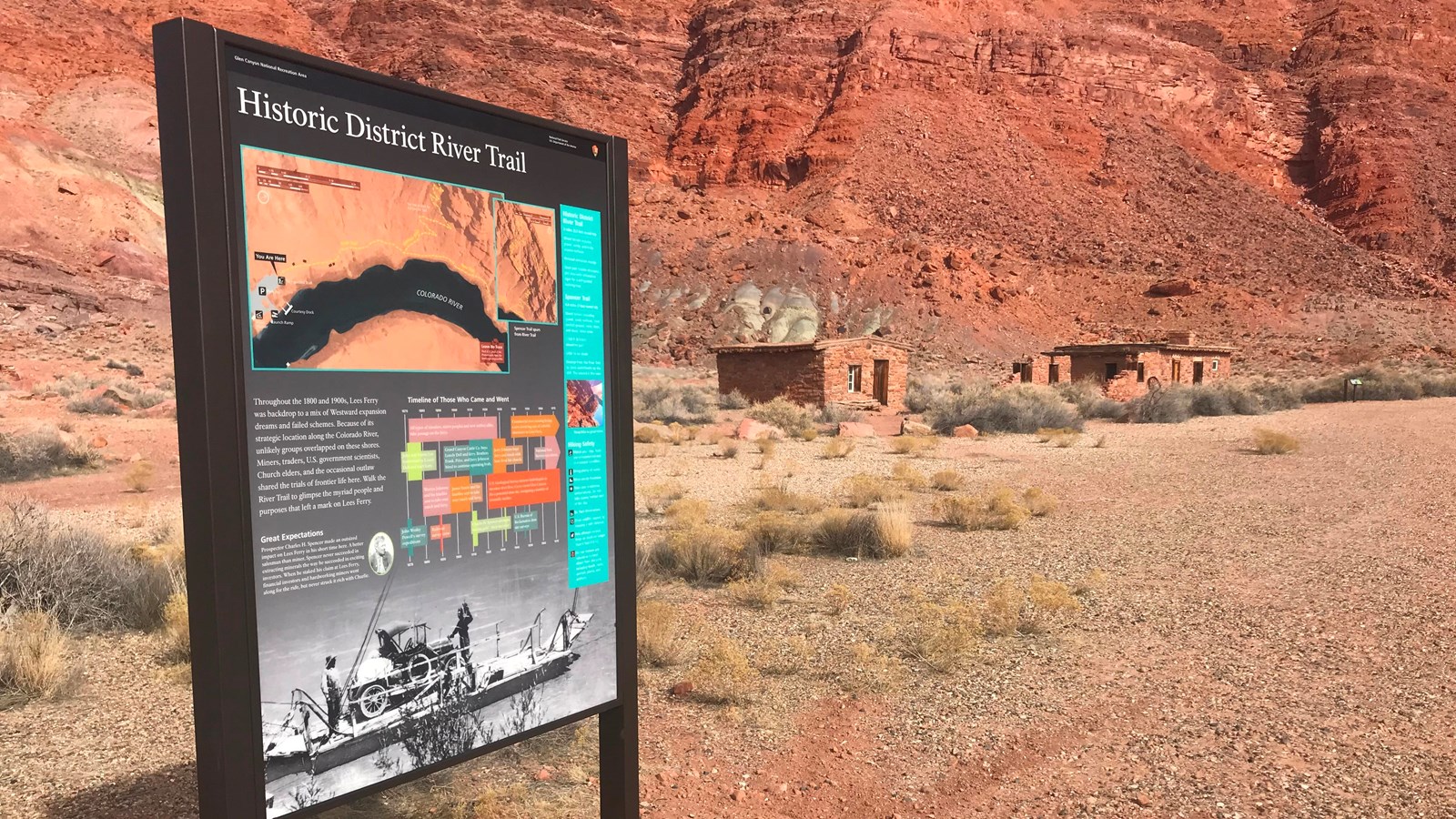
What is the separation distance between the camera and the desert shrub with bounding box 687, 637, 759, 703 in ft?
16.1

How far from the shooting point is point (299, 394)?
7.54ft

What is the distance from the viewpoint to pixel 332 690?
7.78ft

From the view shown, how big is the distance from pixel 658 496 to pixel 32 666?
714cm

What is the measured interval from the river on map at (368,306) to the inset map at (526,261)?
0.24 ft

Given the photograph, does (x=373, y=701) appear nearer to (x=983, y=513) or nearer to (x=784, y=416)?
(x=983, y=513)

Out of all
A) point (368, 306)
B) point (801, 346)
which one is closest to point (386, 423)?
point (368, 306)

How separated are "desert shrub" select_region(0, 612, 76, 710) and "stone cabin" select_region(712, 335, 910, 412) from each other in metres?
19.7

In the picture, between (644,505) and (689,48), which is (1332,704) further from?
(689,48)

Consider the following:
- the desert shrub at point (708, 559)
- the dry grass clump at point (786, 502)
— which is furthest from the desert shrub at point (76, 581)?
the dry grass clump at point (786, 502)

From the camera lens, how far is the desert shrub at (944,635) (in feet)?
17.8

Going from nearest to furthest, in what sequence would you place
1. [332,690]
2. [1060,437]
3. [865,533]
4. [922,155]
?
[332,690] < [865,533] < [1060,437] < [922,155]

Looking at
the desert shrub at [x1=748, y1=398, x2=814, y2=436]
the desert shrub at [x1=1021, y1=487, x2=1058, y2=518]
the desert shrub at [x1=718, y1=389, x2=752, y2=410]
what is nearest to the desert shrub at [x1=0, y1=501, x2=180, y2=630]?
the desert shrub at [x1=1021, y1=487, x2=1058, y2=518]

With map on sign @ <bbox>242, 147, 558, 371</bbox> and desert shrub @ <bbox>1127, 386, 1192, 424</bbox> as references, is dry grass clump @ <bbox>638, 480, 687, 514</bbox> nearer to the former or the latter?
map on sign @ <bbox>242, 147, 558, 371</bbox>

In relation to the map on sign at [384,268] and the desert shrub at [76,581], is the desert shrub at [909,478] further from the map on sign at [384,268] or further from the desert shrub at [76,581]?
the map on sign at [384,268]
